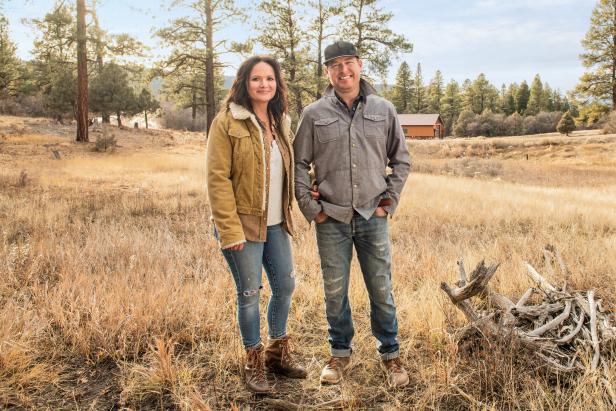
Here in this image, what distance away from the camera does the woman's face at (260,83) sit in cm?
265

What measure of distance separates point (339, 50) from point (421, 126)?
5907cm

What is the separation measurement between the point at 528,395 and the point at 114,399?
8.15 ft

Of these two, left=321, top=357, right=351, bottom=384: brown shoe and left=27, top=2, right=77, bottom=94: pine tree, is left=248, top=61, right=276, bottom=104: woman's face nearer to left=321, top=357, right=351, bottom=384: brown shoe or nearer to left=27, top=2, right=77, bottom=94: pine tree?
left=321, top=357, right=351, bottom=384: brown shoe

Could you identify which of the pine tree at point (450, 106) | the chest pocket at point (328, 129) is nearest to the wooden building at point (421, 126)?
the pine tree at point (450, 106)

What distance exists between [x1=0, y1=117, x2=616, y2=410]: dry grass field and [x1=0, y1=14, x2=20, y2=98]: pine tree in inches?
1133

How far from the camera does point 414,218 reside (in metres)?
8.22

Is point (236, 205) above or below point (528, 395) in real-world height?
above

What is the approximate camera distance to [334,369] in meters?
2.89

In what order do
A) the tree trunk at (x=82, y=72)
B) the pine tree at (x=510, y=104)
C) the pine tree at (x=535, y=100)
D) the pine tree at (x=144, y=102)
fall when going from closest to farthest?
the tree trunk at (x=82, y=72), the pine tree at (x=144, y=102), the pine tree at (x=535, y=100), the pine tree at (x=510, y=104)

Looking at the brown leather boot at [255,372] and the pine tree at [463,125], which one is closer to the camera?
the brown leather boot at [255,372]

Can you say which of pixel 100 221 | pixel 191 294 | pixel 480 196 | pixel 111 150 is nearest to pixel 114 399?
pixel 191 294

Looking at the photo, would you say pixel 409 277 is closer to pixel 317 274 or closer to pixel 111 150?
pixel 317 274

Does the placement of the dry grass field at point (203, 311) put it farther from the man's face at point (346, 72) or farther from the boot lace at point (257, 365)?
the man's face at point (346, 72)

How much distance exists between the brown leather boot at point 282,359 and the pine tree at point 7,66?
33033 mm
